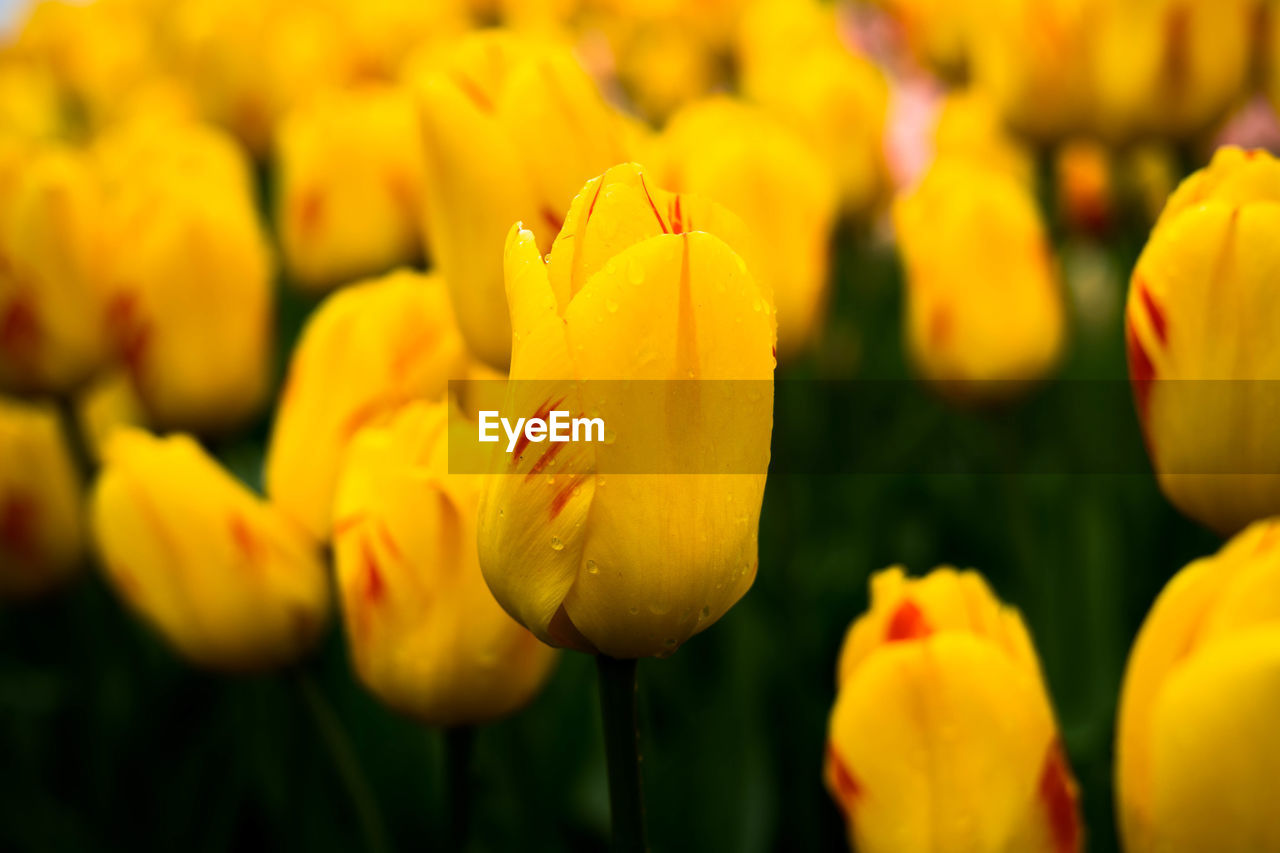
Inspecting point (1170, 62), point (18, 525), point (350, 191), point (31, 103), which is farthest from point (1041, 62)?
point (31, 103)

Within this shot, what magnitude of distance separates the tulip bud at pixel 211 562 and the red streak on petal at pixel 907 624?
0.39 metres

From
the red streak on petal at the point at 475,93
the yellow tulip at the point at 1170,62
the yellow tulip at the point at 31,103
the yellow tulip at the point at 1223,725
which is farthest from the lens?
the yellow tulip at the point at 31,103

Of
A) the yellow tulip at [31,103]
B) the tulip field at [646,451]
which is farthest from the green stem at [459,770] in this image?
the yellow tulip at [31,103]

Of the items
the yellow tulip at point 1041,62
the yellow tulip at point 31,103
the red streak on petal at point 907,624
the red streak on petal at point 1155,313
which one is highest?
the yellow tulip at point 31,103

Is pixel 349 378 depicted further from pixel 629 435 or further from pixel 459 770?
pixel 629 435

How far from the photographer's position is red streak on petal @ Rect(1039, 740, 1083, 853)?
21.6 inches

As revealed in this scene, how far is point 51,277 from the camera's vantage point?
109cm

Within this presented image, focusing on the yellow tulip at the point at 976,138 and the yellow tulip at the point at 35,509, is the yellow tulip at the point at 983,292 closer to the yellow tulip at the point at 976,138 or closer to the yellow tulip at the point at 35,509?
the yellow tulip at the point at 976,138

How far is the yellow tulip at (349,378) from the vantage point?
0.81m

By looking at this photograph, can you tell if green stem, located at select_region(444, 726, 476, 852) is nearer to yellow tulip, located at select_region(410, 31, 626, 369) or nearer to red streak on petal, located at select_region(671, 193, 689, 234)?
yellow tulip, located at select_region(410, 31, 626, 369)

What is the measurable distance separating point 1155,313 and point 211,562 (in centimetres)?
56

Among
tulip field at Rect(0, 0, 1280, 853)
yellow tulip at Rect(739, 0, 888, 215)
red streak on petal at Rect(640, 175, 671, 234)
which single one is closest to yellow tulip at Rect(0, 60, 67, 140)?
tulip field at Rect(0, 0, 1280, 853)

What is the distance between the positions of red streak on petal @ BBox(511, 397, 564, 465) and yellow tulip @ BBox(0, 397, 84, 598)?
0.89m

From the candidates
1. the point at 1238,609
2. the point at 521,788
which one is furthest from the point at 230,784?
the point at 1238,609
